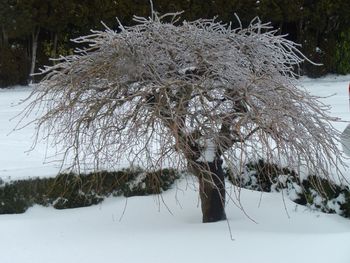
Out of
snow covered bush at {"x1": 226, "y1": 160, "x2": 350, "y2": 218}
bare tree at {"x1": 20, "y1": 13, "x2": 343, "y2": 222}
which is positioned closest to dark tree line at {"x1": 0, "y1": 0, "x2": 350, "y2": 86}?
snow covered bush at {"x1": 226, "y1": 160, "x2": 350, "y2": 218}

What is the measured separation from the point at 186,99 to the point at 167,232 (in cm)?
120

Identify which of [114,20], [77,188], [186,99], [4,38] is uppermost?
[114,20]

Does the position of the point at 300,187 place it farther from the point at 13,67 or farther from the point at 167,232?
the point at 13,67

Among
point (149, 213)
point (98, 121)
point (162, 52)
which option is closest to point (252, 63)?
point (162, 52)

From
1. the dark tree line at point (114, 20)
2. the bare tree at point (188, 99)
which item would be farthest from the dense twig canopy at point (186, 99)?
the dark tree line at point (114, 20)

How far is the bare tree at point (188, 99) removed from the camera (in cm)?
480

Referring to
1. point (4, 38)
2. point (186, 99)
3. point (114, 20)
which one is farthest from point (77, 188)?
point (4, 38)

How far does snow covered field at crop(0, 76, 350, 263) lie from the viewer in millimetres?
4641

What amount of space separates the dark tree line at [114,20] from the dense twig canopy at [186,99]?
387 inches

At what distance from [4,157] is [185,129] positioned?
11.1 ft

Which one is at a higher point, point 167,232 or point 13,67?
point 13,67

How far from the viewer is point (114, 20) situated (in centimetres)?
1505

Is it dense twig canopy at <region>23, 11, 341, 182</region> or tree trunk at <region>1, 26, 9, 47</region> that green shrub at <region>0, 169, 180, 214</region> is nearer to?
dense twig canopy at <region>23, 11, 341, 182</region>

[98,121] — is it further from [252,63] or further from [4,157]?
[4,157]
